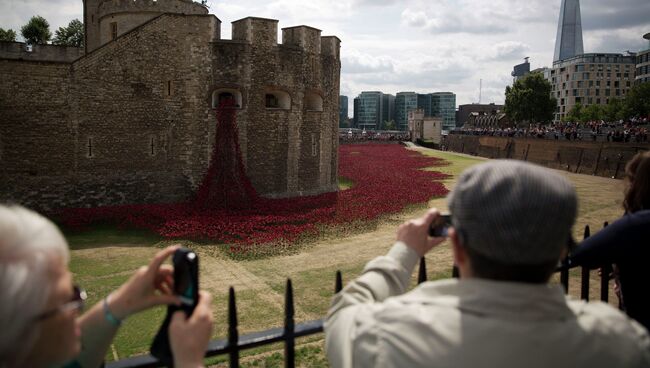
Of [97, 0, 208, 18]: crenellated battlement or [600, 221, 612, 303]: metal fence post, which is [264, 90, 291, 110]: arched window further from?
[600, 221, 612, 303]: metal fence post

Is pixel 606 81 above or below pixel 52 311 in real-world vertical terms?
above

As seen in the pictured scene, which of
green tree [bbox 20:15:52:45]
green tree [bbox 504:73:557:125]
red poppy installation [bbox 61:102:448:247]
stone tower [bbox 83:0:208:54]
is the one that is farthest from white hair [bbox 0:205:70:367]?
green tree [bbox 504:73:557:125]

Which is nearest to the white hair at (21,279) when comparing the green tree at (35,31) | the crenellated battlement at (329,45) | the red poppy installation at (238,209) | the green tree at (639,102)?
the red poppy installation at (238,209)

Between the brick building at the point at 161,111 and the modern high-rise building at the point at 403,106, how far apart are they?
540 ft

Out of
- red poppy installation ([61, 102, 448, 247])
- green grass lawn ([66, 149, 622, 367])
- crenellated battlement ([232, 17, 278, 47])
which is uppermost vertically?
crenellated battlement ([232, 17, 278, 47])

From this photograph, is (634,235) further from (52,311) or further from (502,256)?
(52,311)

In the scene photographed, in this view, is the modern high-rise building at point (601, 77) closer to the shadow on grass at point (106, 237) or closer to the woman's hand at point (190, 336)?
the shadow on grass at point (106, 237)

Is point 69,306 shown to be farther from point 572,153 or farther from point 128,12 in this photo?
point 572,153

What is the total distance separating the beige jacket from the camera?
1410mm

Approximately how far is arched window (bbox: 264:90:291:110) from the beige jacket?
18.0m

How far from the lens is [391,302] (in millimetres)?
1582

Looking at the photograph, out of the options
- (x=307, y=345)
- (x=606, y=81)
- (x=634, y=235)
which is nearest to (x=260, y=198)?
(x=307, y=345)

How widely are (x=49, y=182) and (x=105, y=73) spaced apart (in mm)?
3973

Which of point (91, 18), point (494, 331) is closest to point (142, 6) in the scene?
point (91, 18)
